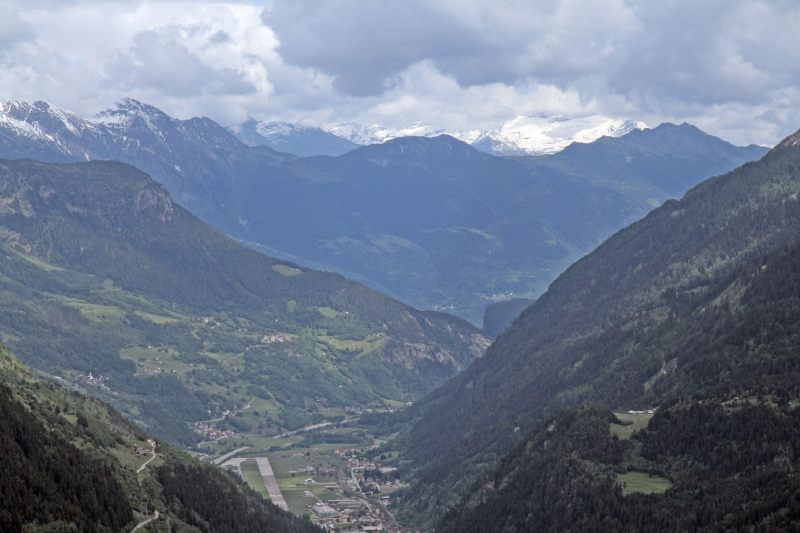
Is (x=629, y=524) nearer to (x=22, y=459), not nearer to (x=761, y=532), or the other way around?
(x=761, y=532)

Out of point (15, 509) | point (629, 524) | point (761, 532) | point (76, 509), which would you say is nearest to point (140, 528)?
point (76, 509)

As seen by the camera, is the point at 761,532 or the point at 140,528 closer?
the point at 761,532

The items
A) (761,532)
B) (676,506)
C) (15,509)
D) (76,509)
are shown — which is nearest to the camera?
(761,532)

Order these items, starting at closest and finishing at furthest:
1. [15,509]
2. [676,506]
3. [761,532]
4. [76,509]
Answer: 1. [761,532]
2. [15,509]
3. [76,509]
4. [676,506]

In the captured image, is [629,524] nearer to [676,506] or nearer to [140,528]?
[676,506]

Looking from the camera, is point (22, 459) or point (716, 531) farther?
point (22, 459)

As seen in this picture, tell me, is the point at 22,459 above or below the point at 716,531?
above

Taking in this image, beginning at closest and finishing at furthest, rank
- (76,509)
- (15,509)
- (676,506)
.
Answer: (15,509) < (76,509) < (676,506)

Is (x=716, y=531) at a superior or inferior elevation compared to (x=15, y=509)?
inferior

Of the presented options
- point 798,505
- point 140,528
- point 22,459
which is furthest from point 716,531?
point 22,459
